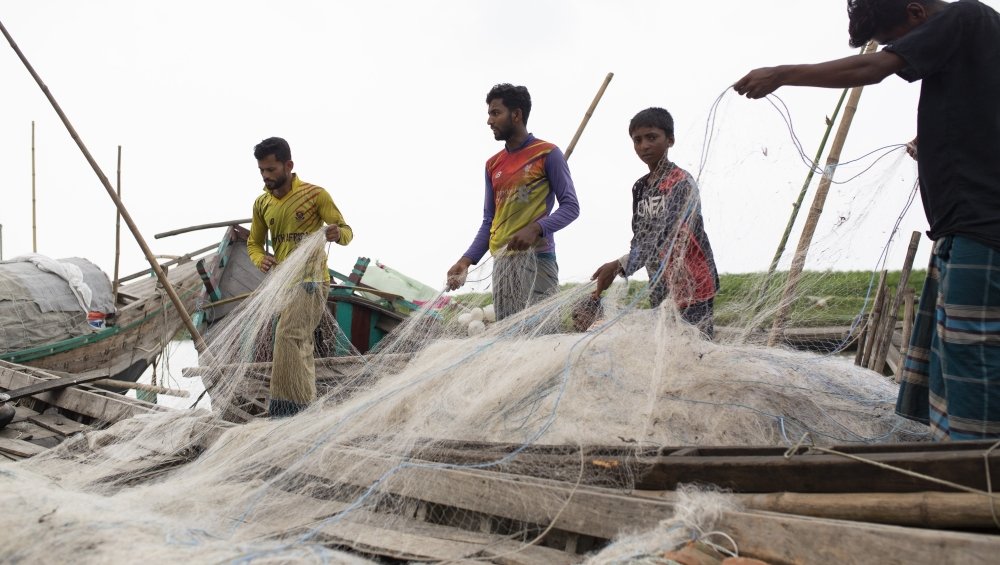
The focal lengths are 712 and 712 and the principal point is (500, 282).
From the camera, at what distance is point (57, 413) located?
17.1 ft

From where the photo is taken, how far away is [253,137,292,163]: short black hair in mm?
4496

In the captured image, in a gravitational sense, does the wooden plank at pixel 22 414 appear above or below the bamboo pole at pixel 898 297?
below

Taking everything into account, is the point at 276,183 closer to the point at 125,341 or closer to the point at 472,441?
the point at 472,441

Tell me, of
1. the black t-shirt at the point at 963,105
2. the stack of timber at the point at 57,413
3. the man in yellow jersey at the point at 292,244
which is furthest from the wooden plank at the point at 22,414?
the black t-shirt at the point at 963,105

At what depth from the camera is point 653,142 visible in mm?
3518

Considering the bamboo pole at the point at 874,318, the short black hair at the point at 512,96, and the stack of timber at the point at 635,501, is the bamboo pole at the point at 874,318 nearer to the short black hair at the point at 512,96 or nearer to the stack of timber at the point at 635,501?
the short black hair at the point at 512,96

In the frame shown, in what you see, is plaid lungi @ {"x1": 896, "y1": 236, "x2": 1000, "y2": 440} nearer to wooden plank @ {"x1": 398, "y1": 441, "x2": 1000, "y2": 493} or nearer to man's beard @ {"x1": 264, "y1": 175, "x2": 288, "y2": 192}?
wooden plank @ {"x1": 398, "y1": 441, "x2": 1000, "y2": 493}

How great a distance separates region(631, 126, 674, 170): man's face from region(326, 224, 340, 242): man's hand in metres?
1.89

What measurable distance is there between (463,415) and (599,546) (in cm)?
94

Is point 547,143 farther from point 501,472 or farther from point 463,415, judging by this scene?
point 501,472

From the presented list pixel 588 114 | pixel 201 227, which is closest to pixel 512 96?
pixel 588 114

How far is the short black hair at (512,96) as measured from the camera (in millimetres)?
4133

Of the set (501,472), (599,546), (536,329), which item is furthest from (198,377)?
(599,546)

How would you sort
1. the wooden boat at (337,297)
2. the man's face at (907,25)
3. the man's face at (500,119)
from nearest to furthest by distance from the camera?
1. the man's face at (907,25)
2. the man's face at (500,119)
3. the wooden boat at (337,297)
